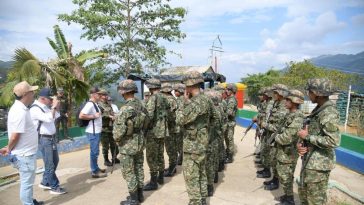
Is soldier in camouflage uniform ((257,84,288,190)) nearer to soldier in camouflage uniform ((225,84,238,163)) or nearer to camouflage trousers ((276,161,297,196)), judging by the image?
camouflage trousers ((276,161,297,196))

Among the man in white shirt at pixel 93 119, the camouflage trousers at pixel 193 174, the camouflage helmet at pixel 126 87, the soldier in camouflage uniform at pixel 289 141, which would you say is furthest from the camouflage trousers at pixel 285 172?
the man in white shirt at pixel 93 119

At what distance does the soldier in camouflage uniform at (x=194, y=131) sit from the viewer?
13.8 ft

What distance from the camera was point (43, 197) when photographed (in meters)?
5.14

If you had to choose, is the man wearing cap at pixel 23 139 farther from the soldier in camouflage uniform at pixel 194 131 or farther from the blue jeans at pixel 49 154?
the soldier in camouflage uniform at pixel 194 131

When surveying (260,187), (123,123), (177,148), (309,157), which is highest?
(123,123)

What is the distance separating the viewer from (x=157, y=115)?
560cm

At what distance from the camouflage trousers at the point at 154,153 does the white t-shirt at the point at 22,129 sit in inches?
76.0

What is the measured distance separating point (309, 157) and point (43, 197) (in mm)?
4318

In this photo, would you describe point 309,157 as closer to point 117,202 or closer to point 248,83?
point 117,202

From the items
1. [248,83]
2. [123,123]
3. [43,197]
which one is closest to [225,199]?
[123,123]

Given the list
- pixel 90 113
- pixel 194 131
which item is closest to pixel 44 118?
pixel 90 113

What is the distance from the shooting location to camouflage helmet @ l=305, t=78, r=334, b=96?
3.34 m

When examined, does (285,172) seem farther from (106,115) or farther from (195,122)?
(106,115)

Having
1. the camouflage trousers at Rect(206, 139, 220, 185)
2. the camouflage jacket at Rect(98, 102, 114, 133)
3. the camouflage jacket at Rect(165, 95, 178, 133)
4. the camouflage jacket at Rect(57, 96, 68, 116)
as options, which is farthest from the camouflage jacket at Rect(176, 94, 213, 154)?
the camouflage jacket at Rect(57, 96, 68, 116)
